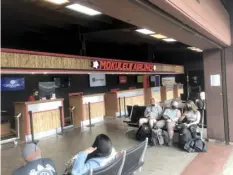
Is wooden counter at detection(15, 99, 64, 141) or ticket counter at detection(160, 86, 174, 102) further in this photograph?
ticket counter at detection(160, 86, 174, 102)

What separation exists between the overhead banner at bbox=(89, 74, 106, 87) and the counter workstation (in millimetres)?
746

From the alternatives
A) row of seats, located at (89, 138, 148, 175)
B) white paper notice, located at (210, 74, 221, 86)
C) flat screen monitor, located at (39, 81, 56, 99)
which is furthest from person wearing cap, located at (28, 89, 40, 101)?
row of seats, located at (89, 138, 148, 175)

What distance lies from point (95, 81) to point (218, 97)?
613 cm

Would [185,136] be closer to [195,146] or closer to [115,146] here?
[195,146]

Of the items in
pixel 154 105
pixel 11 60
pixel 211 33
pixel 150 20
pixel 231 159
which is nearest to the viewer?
pixel 150 20

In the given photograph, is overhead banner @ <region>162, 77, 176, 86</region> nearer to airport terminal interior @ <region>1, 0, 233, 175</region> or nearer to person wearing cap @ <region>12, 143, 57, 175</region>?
airport terminal interior @ <region>1, 0, 233, 175</region>

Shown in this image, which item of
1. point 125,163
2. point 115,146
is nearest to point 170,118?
point 115,146

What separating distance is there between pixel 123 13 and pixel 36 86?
6.84 m

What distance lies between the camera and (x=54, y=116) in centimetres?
796

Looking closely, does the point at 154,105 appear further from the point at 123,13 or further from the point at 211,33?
the point at 123,13

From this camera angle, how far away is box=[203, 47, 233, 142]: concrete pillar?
18.1ft

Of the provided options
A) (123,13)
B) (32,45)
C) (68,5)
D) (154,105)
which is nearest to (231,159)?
(154,105)

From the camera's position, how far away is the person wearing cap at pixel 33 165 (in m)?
2.11

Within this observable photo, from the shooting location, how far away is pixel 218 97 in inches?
223
